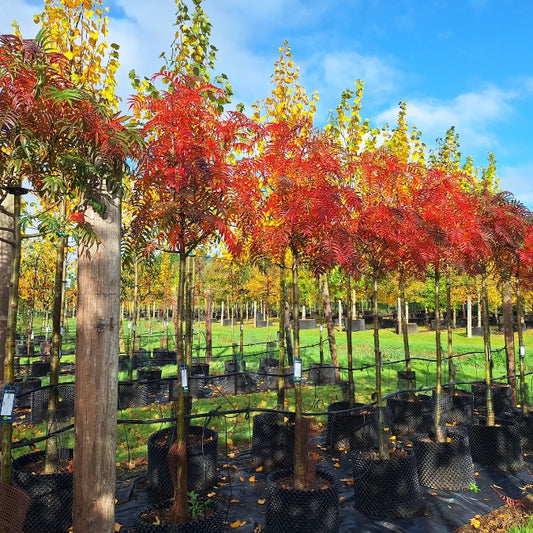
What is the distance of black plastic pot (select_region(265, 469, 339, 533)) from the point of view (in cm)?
366

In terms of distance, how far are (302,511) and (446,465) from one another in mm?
2238

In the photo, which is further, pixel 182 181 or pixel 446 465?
pixel 446 465

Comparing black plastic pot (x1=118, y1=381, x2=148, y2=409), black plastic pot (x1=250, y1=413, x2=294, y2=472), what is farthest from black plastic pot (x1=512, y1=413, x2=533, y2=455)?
black plastic pot (x1=118, y1=381, x2=148, y2=409)

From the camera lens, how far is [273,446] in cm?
552

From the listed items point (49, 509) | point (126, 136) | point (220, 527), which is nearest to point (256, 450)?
point (220, 527)

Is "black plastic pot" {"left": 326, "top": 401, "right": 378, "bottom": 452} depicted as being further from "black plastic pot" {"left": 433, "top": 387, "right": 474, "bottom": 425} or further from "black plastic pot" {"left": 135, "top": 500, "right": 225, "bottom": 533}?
"black plastic pot" {"left": 135, "top": 500, "right": 225, "bottom": 533}

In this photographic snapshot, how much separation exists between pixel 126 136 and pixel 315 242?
2.44 meters

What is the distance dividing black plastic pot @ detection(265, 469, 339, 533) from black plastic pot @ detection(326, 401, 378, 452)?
92.5 inches

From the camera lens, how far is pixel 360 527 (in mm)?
3965

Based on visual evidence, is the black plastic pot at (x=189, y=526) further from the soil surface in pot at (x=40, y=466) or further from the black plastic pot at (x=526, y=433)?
the black plastic pot at (x=526, y=433)

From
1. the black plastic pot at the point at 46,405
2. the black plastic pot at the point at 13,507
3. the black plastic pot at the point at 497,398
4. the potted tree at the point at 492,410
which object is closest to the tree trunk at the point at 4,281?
the black plastic pot at the point at 13,507

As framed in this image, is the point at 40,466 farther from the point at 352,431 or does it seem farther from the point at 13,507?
the point at 352,431

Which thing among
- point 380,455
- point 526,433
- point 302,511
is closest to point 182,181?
point 302,511

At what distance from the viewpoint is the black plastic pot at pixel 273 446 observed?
546 cm
